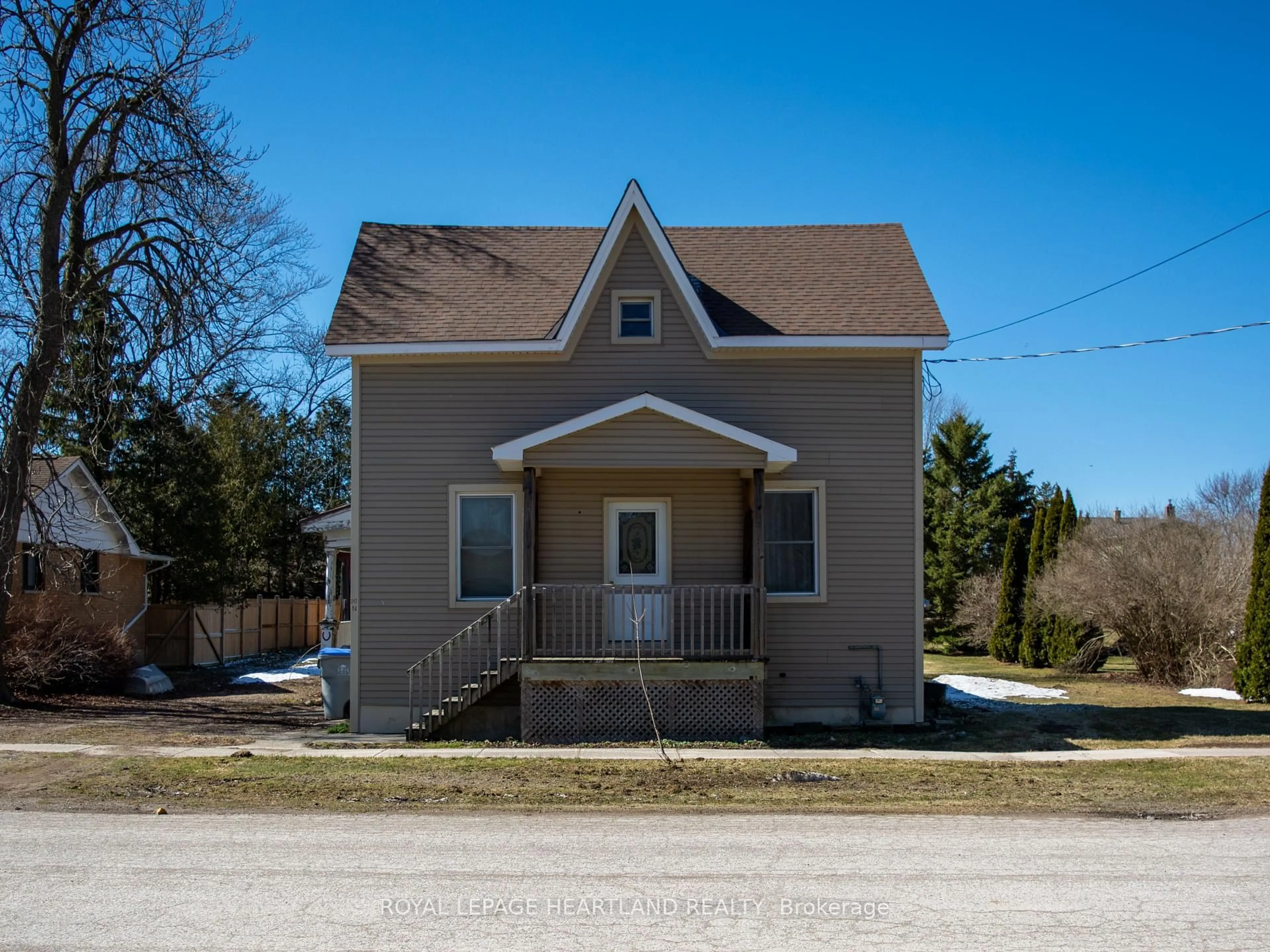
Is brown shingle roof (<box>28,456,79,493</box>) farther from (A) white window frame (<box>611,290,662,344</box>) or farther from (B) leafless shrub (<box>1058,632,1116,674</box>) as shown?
(B) leafless shrub (<box>1058,632,1116,674</box>)

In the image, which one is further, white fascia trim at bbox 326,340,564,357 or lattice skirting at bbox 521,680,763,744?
white fascia trim at bbox 326,340,564,357

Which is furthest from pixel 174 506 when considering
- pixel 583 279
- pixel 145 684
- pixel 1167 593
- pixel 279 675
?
pixel 1167 593

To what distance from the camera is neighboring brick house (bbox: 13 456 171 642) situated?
21.9 meters

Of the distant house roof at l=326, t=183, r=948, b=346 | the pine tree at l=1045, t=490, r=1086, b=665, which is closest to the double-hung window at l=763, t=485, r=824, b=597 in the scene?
the distant house roof at l=326, t=183, r=948, b=346

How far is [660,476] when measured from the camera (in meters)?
16.2

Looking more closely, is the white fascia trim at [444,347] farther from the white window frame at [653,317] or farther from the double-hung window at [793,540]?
the double-hung window at [793,540]

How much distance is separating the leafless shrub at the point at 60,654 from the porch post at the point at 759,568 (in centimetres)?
1329

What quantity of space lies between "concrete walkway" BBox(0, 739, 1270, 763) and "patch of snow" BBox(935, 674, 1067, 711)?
13.9ft

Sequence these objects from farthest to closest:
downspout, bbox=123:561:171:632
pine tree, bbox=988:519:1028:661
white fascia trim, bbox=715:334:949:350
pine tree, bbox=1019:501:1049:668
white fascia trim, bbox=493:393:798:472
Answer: pine tree, bbox=988:519:1028:661 < downspout, bbox=123:561:171:632 < pine tree, bbox=1019:501:1049:668 < white fascia trim, bbox=715:334:949:350 < white fascia trim, bbox=493:393:798:472

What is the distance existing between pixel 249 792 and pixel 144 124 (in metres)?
12.8

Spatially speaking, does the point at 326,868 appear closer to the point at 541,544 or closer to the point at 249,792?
the point at 249,792

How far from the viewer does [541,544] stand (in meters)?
16.1

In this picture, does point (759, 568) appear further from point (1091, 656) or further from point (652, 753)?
point (1091, 656)

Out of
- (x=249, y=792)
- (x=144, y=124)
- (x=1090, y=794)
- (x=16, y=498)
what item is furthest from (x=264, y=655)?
(x=1090, y=794)
